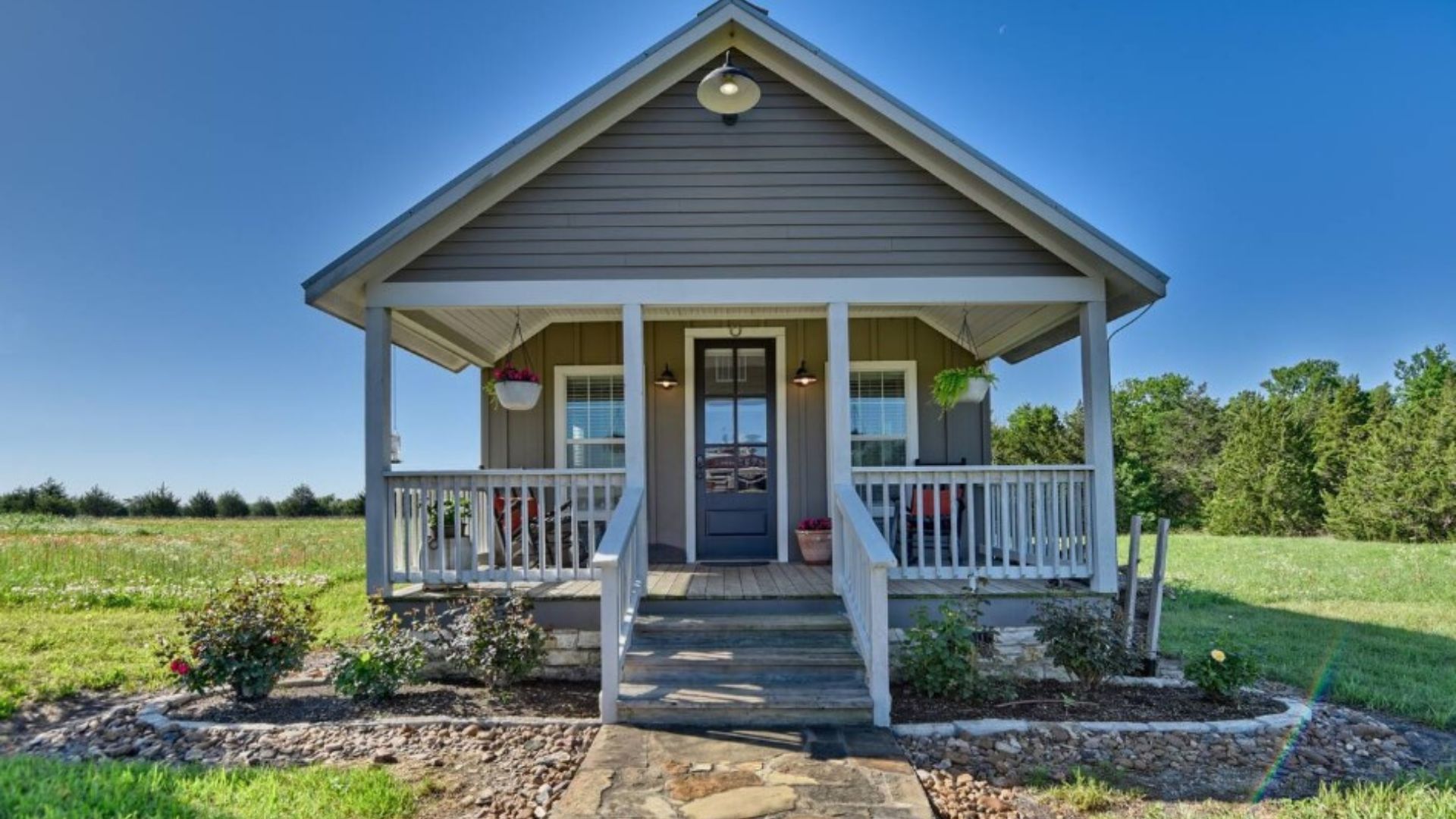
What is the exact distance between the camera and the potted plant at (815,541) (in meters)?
7.16

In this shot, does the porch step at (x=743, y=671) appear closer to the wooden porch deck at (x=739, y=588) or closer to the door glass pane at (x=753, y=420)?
the wooden porch deck at (x=739, y=588)

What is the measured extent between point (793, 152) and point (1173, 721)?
15.2 ft

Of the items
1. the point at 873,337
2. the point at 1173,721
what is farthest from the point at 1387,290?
the point at 1173,721

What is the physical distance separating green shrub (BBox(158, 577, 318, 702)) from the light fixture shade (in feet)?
14.8

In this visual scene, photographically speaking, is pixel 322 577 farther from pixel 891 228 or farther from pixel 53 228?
pixel 891 228

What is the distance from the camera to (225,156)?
→ 11.5 metres

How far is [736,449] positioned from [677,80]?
340 cm

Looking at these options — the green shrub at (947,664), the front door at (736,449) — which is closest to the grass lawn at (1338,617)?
the green shrub at (947,664)

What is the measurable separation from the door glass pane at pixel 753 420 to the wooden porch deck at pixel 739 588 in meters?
1.49

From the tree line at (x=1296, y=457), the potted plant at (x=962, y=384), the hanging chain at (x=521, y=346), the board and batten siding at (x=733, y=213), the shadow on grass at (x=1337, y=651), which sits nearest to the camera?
the shadow on grass at (x=1337, y=651)

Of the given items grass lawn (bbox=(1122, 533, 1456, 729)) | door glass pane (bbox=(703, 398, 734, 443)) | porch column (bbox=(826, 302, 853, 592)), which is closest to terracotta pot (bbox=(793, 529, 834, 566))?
door glass pane (bbox=(703, 398, 734, 443))

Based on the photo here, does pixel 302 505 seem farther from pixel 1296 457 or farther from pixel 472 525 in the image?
pixel 1296 457

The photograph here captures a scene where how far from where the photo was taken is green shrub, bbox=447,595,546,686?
5.18 m

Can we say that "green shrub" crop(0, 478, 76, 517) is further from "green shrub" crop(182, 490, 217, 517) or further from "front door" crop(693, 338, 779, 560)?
"front door" crop(693, 338, 779, 560)
